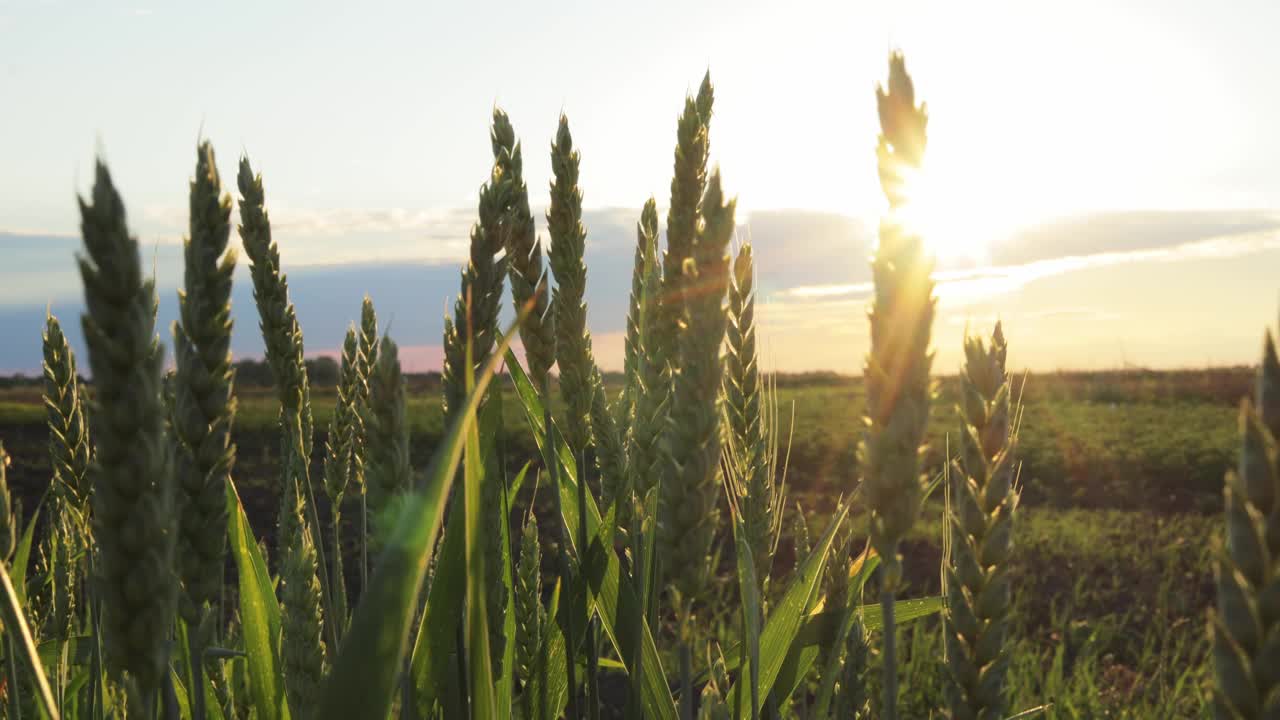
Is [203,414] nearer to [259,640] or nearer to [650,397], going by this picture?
[650,397]

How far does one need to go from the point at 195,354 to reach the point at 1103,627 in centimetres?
729

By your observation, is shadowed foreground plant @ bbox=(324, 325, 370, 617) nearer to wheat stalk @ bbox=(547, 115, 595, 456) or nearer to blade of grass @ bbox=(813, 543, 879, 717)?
wheat stalk @ bbox=(547, 115, 595, 456)

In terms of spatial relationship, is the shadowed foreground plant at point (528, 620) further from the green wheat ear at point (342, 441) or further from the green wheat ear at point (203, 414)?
the green wheat ear at point (203, 414)

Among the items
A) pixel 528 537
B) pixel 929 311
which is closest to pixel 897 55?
pixel 929 311

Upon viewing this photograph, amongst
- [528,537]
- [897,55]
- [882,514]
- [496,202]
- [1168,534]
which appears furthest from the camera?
[1168,534]

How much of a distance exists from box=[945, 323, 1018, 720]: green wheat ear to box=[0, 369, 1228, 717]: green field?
0.24 ft

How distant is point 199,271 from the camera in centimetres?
117

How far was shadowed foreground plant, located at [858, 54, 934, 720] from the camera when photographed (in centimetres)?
101

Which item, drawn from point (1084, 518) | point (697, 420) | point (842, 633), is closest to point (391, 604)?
point (697, 420)

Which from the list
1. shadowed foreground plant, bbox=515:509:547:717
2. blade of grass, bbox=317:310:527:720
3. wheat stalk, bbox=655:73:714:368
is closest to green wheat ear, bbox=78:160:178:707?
blade of grass, bbox=317:310:527:720

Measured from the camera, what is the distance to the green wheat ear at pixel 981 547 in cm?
121

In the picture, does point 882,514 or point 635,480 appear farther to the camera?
point 635,480

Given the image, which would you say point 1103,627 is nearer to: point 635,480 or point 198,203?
point 635,480

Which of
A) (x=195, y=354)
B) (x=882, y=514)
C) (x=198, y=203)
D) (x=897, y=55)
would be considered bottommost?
(x=882, y=514)
